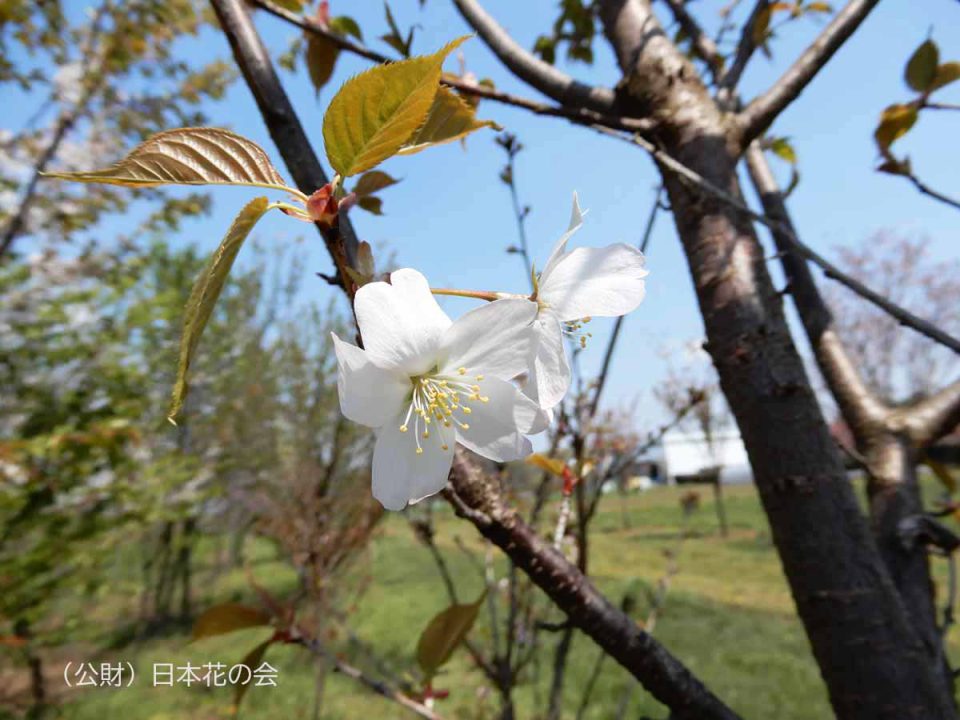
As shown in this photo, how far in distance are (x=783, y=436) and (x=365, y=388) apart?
44 cm

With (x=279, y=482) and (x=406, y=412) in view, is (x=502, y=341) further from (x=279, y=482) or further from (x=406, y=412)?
(x=279, y=482)

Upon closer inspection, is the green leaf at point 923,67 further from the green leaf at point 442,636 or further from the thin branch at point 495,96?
the green leaf at point 442,636

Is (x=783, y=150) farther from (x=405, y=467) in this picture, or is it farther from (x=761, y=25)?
(x=405, y=467)

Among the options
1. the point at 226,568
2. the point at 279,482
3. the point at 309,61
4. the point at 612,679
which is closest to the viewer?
the point at 309,61

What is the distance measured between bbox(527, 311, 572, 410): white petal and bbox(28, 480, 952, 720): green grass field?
110 centimetres

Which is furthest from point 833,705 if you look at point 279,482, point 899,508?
point 279,482

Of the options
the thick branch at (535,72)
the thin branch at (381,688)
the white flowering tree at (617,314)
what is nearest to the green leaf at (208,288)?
the white flowering tree at (617,314)

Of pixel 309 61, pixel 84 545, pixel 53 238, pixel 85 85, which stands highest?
pixel 85 85

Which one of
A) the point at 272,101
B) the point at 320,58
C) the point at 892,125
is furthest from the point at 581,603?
the point at 892,125

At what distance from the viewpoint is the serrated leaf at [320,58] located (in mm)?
620

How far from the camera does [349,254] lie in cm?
36

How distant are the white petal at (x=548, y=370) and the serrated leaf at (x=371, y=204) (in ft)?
0.68

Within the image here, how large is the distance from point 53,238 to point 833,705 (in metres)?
3.63

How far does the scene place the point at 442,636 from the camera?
0.57m
